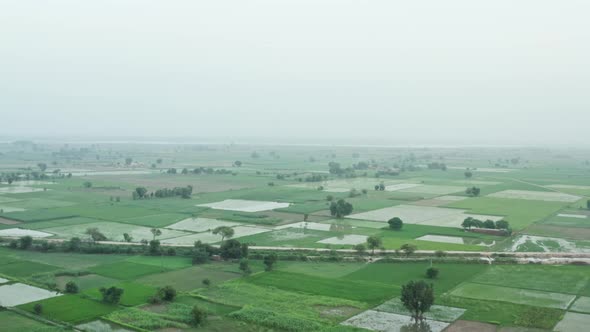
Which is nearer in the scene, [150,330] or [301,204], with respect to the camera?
[150,330]

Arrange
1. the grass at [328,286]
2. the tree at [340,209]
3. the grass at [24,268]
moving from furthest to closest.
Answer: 1. the tree at [340,209]
2. the grass at [24,268]
3. the grass at [328,286]

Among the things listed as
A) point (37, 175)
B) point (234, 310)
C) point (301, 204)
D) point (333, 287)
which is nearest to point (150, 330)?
point (234, 310)

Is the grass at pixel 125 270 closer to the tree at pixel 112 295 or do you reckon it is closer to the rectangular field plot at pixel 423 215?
the tree at pixel 112 295

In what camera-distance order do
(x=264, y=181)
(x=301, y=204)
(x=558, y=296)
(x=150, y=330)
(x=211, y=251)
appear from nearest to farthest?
(x=150, y=330) < (x=558, y=296) < (x=211, y=251) < (x=301, y=204) < (x=264, y=181)

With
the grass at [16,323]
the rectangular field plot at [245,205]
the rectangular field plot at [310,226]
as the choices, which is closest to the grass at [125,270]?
the grass at [16,323]

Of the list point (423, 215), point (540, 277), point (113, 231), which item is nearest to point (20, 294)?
point (113, 231)

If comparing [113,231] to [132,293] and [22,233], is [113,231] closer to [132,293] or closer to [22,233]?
[22,233]

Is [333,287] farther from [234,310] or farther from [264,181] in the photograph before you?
[264,181]

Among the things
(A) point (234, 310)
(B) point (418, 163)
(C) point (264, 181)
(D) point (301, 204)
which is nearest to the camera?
(A) point (234, 310)
